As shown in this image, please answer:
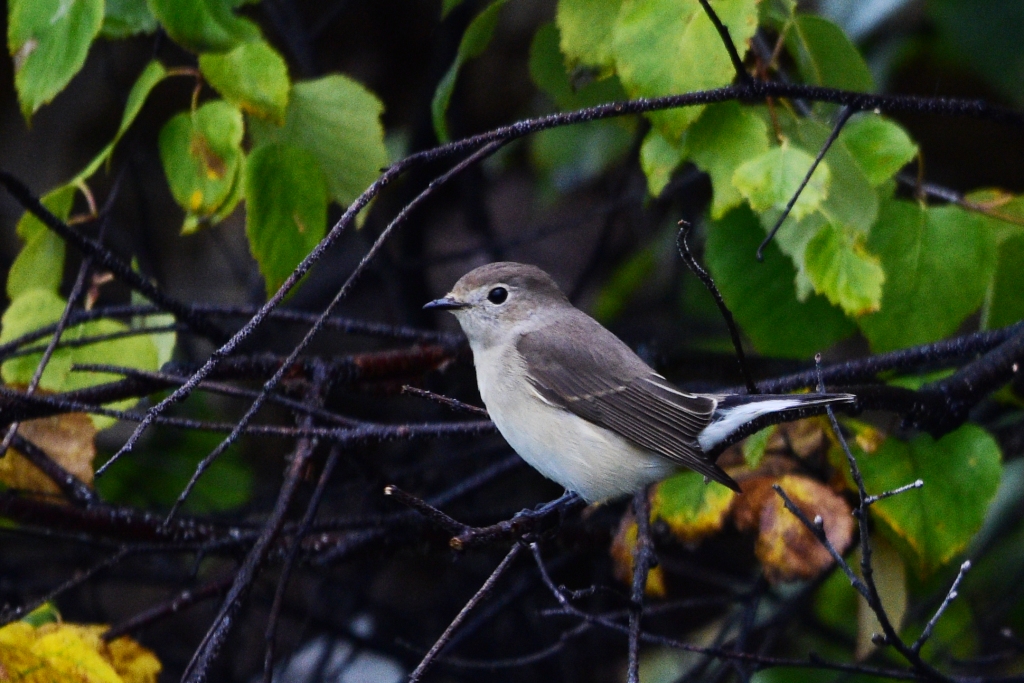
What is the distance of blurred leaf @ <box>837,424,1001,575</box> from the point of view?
2715 mm

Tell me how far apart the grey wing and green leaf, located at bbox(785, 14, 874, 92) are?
97 cm

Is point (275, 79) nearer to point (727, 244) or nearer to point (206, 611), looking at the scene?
point (727, 244)

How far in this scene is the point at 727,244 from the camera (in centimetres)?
301

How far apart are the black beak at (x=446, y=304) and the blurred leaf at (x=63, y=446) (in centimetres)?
107

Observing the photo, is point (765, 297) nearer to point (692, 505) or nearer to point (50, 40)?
point (692, 505)

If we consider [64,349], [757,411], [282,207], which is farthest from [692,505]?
[64,349]

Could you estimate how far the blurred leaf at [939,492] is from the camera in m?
2.71

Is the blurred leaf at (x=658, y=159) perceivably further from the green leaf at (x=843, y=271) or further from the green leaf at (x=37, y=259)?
the green leaf at (x=37, y=259)

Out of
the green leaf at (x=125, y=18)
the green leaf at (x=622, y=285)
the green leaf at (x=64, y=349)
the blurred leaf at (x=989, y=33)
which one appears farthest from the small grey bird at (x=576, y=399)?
the blurred leaf at (x=989, y=33)

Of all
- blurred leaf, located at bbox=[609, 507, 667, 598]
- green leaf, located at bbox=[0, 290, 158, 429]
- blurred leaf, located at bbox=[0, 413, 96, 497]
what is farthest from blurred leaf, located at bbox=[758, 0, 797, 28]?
blurred leaf, located at bbox=[0, 413, 96, 497]

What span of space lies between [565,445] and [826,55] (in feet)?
4.37

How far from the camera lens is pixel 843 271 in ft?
8.35

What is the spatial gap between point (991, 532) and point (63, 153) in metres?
5.03

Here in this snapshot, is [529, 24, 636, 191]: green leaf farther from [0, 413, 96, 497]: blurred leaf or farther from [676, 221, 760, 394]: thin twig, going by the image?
[0, 413, 96, 497]: blurred leaf
